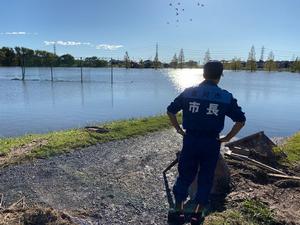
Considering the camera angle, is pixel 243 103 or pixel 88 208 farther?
pixel 243 103

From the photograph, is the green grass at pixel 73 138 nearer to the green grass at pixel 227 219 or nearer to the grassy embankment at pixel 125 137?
the grassy embankment at pixel 125 137

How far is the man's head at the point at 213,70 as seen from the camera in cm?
408

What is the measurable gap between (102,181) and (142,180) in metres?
0.77

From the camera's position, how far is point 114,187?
617 centimetres

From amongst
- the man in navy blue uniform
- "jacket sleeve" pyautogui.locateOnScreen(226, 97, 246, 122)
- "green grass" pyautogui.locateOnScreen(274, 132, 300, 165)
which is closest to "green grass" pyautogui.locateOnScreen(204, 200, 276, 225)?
the man in navy blue uniform

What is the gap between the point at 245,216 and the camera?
16.3 feet

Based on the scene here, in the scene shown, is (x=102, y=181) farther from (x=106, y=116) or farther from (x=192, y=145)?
(x=106, y=116)

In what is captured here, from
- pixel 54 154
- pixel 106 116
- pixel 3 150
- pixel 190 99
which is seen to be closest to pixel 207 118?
pixel 190 99

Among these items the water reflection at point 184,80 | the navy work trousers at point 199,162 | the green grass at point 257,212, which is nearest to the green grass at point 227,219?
the green grass at point 257,212

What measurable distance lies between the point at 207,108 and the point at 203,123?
0.61ft

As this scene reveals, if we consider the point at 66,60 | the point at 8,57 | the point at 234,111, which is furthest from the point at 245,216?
the point at 8,57

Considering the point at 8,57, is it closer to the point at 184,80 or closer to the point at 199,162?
the point at 184,80

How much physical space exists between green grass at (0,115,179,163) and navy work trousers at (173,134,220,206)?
4.95m

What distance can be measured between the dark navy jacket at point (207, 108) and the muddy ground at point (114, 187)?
1.67 m
